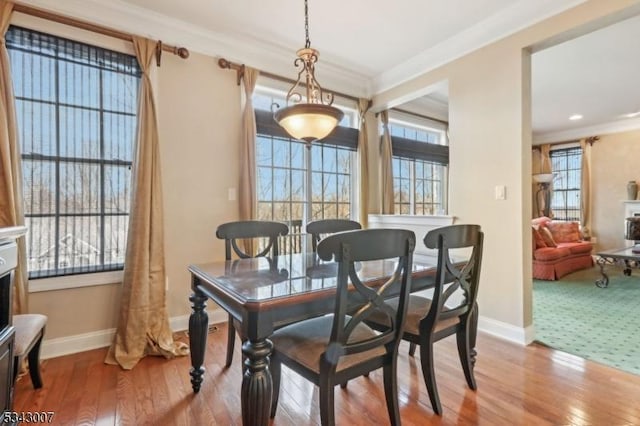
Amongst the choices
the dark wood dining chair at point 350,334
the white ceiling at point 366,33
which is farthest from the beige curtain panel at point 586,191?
the dark wood dining chair at point 350,334

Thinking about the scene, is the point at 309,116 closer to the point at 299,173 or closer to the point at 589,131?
the point at 299,173

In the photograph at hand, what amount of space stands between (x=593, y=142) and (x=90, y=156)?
834cm

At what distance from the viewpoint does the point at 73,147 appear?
8.03ft

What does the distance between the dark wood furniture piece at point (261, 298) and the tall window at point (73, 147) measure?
1276 millimetres

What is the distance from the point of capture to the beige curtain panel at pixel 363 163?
4016mm

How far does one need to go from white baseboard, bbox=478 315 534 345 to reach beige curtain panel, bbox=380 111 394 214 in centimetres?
173

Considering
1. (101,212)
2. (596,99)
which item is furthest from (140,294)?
(596,99)

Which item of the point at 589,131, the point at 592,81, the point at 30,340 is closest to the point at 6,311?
the point at 30,340

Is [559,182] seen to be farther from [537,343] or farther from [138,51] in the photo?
[138,51]

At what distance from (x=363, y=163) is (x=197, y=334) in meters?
2.86

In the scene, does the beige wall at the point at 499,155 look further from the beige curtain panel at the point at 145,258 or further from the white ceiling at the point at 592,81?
the beige curtain panel at the point at 145,258

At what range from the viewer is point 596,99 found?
15.6 ft

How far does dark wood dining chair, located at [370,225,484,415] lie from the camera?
1605 mm

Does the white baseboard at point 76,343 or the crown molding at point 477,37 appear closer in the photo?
the white baseboard at point 76,343
